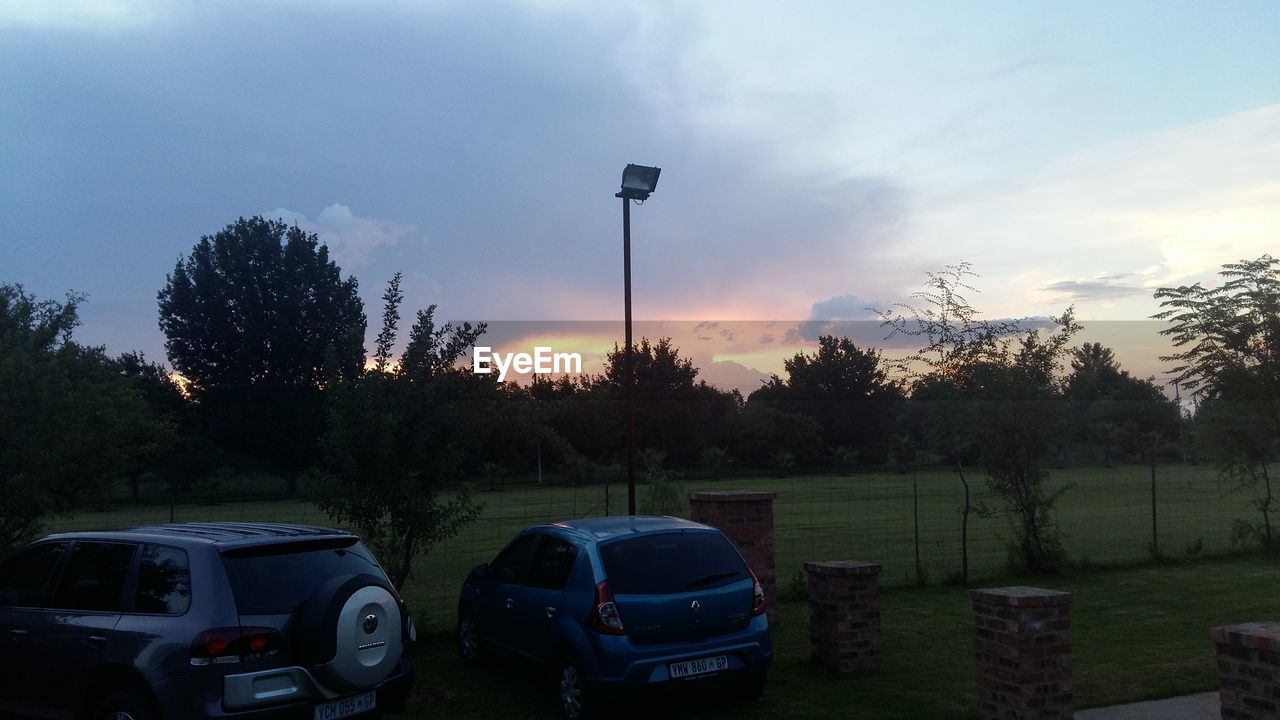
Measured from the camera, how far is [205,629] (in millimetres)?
5223

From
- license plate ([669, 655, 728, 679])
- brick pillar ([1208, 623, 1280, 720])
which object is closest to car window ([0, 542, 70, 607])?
license plate ([669, 655, 728, 679])

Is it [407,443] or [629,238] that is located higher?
[629,238]

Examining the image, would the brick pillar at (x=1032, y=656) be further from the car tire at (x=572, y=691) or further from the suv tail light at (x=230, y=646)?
the suv tail light at (x=230, y=646)

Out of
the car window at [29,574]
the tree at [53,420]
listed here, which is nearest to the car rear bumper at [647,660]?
the car window at [29,574]

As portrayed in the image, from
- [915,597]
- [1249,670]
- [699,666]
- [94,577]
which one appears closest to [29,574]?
[94,577]

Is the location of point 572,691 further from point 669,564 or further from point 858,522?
point 858,522

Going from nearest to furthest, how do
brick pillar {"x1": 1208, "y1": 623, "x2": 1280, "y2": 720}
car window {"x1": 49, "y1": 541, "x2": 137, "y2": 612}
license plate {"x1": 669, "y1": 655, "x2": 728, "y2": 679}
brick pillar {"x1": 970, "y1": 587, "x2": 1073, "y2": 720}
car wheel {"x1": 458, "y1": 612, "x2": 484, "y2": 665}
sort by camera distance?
1. brick pillar {"x1": 1208, "y1": 623, "x2": 1280, "y2": 720}
2. car window {"x1": 49, "y1": 541, "x2": 137, "y2": 612}
3. brick pillar {"x1": 970, "y1": 587, "x2": 1073, "y2": 720}
4. license plate {"x1": 669, "y1": 655, "x2": 728, "y2": 679}
5. car wheel {"x1": 458, "y1": 612, "x2": 484, "y2": 665}

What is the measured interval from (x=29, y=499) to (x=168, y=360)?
37326mm

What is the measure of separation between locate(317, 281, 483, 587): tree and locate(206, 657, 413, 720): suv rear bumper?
14.9 feet

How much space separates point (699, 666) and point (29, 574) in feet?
15.7

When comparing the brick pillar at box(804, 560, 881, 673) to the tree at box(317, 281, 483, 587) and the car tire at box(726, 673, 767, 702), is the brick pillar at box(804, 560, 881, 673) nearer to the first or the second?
the car tire at box(726, 673, 767, 702)

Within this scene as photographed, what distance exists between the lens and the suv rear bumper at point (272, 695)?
5125 mm

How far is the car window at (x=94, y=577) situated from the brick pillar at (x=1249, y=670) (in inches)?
262

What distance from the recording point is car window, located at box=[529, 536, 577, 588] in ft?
24.6
